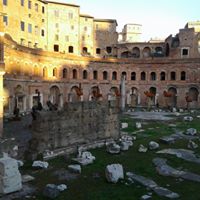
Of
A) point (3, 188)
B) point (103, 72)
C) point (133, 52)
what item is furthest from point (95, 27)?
point (3, 188)

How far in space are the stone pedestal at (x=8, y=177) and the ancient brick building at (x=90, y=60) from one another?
25096mm

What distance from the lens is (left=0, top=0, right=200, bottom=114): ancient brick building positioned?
135ft

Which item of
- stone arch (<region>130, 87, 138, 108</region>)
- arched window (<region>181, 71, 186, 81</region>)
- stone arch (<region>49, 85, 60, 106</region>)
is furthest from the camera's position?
stone arch (<region>130, 87, 138, 108</region>)

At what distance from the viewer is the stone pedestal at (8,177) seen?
34.1 ft

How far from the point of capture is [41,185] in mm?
11273

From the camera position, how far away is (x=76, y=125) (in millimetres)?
17203

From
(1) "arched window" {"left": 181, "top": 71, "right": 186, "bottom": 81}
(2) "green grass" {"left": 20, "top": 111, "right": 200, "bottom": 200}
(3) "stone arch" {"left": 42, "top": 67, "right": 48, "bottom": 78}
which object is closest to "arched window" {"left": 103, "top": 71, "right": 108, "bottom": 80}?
(3) "stone arch" {"left": 42, "top": 67, "right": 48, "bottom": 78}

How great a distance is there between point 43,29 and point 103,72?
12455 mm

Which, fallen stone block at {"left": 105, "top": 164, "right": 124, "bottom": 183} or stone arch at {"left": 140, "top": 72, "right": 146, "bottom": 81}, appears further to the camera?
stone arch at {"left": 140, "top": 72, "right": 146, "bottom": 81}

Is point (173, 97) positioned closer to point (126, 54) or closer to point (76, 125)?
point (126, 54)

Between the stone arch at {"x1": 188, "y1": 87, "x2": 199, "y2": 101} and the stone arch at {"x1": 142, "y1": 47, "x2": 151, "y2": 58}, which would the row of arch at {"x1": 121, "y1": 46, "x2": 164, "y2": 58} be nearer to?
the stone arch at {"x1": 142, "y1": 47, "x2": 151, "y2": 58}

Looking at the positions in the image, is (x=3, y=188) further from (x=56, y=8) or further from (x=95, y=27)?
(x=95, y=27)

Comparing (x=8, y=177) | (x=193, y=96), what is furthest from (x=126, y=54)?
(x=8, y=177)

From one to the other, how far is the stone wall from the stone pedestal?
427cm
